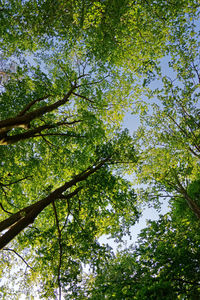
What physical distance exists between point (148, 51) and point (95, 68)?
3.42 m

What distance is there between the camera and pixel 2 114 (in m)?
9.11

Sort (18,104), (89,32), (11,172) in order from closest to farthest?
(89,32)
(18,104)
(11,172)

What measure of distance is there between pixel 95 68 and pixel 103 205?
8714 millimetres

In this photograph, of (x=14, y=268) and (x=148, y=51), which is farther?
(x=14, y=268)

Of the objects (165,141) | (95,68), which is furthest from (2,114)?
(165,141)

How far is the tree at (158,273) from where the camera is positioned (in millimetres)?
3639

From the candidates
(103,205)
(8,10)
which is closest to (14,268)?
(103,205)

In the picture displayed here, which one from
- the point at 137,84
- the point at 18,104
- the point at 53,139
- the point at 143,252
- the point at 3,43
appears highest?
the point at 137,84

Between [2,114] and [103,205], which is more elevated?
[2,114]

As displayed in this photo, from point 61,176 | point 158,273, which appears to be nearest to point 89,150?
point 61,176

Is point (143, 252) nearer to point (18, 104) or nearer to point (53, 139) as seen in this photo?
point (53, 139)

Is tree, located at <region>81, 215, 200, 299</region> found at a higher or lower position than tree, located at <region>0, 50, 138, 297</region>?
lower

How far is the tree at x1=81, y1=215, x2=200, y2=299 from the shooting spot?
3.64 m

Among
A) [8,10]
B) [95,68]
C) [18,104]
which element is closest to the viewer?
[8,10]
